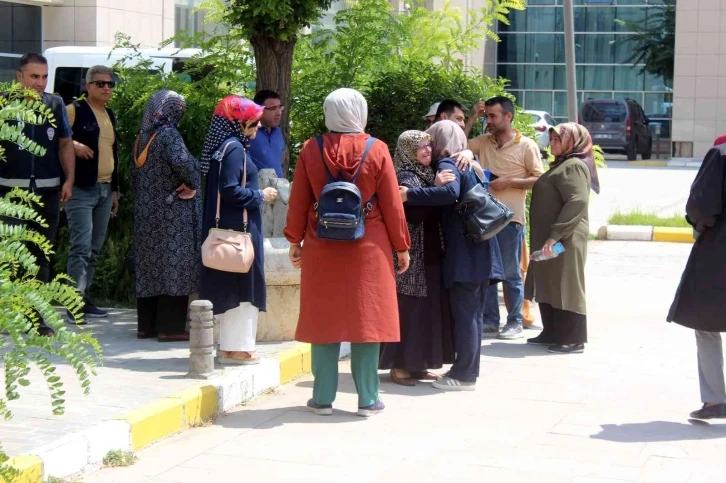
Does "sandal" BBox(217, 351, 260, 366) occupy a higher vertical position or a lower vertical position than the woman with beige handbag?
lower

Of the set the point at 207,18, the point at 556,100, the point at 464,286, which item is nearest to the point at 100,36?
the point at 207,18

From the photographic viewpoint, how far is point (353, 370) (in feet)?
22.3

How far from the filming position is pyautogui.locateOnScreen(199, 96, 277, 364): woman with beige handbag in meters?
7.19

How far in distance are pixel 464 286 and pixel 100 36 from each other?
20282 millimetres

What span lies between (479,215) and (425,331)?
84cm

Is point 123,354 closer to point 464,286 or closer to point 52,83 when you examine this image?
point 464,286

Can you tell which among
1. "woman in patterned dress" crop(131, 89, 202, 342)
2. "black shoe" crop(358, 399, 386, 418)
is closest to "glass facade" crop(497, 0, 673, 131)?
"woman in patterned dress" crop(131, 89, 202, 342)

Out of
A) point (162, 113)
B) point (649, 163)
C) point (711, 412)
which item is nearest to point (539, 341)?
point (711, 412)

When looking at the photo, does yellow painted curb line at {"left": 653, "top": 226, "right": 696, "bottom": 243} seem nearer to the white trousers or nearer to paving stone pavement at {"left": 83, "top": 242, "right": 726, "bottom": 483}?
paving stone pavement at {"left": 83, "top": 242, "right": 726, "bottom": 483}

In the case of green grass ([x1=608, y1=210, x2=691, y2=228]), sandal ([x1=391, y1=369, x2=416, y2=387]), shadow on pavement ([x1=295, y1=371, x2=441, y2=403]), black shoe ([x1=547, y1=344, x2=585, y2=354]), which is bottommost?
shadow on pavement ([x1=295, y1=371, x2=441, y2=403])

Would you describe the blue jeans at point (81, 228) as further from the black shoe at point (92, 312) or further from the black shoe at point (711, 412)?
the black shoe at point (711, 412)

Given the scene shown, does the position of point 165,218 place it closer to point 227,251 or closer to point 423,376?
point 227,251

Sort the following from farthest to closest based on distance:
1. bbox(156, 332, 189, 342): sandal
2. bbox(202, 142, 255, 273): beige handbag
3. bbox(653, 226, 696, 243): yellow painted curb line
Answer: bbox(653, 226, 696, 243): yellow painted curb line → bbox(156, 332, 189, 342): sandal → bbox(202, 142, 255, 273): beige handbag

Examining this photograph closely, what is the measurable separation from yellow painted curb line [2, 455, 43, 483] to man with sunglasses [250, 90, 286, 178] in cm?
406
